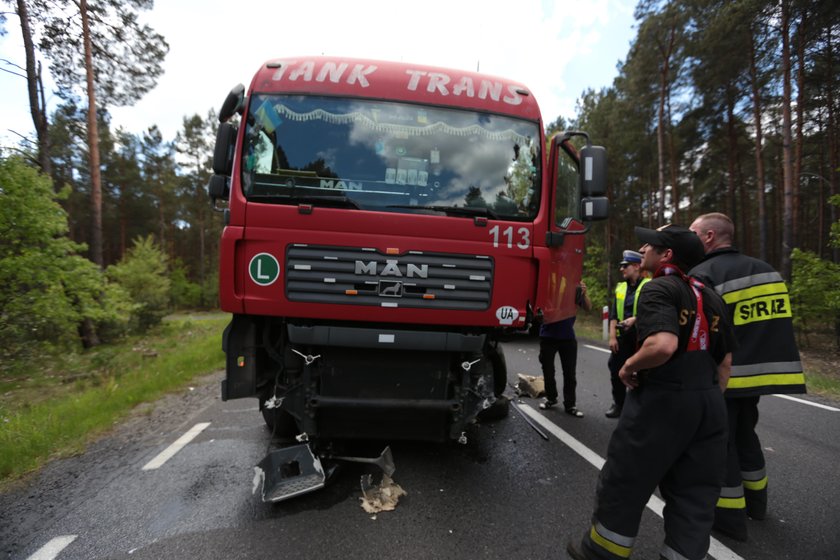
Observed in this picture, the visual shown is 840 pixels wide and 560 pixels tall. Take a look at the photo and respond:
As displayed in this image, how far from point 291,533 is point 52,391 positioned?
7244mm

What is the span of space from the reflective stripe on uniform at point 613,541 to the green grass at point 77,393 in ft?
14.3

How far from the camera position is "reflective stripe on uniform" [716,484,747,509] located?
2.63 meters

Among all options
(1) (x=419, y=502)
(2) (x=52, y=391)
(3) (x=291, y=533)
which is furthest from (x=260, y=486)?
(2) (x=52, y=391)

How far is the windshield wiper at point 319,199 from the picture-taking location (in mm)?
3021

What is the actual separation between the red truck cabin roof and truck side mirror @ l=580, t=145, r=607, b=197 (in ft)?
1.71

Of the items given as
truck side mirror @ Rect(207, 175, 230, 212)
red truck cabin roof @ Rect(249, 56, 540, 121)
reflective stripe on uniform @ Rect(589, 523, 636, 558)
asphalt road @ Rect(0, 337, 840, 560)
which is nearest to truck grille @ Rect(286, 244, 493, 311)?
truck side mirror @ Rect(207, 175, 230, 212)

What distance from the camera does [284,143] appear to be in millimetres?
3176

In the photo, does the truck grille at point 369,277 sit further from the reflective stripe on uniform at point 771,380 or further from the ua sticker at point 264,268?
the reflective stripe on uniform at point 771,380

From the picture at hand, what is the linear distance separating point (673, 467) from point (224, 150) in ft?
11.6

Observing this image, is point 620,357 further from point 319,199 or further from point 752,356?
point 319,199

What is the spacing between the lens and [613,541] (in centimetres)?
225

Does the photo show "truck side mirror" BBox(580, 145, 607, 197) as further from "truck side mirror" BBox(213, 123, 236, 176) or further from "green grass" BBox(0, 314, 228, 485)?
"green grass" BBox(0, 314, 228, 485)

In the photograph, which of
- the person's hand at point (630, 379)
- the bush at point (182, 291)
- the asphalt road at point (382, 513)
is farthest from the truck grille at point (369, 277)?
the bush at point (182, 291)

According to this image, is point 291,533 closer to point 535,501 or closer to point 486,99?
point 535,501
